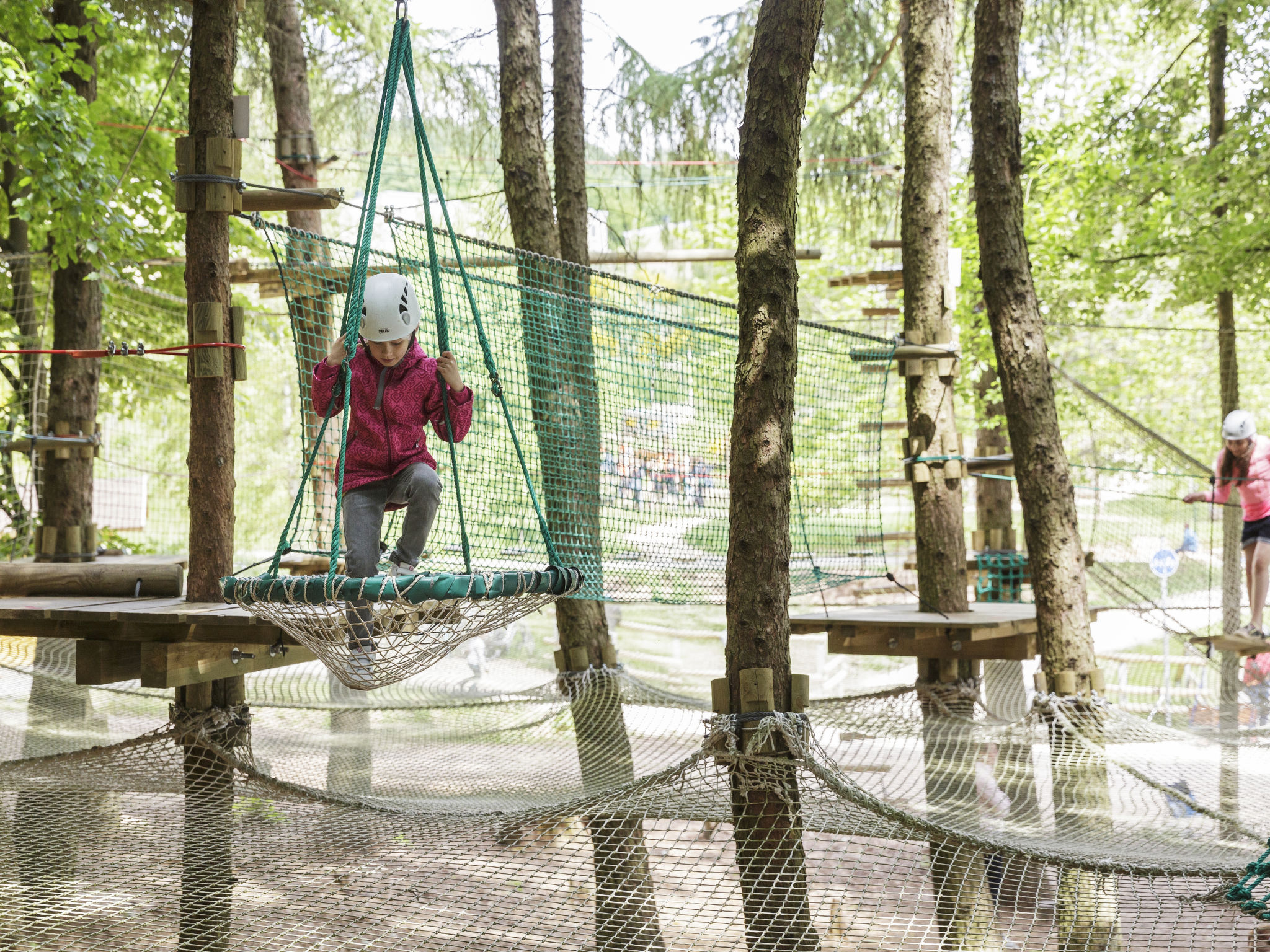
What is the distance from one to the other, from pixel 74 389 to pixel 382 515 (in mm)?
3378

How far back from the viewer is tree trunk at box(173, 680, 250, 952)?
120 inches

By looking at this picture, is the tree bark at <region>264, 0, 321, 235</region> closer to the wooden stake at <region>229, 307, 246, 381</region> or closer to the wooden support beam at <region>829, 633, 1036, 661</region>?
the wooden stake at <region>229, 307, 246, 381</region>

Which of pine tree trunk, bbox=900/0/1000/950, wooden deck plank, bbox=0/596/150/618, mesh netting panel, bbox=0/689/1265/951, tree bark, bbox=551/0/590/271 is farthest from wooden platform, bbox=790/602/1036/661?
wooden deck plank, bbox=0/596/150/618

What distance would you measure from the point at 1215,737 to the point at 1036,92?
925 cm

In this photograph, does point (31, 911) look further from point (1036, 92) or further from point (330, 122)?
point (1036, 92)

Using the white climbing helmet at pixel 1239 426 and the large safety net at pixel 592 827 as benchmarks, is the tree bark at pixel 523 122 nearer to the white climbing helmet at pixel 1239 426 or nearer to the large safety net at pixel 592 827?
the large safety net at pixel 592 827

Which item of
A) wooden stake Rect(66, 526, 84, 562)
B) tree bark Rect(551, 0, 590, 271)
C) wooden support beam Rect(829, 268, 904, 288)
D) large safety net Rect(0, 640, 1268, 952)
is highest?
tree bark Rect(551, 0, 590, 271)

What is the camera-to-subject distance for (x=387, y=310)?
2.73 meters

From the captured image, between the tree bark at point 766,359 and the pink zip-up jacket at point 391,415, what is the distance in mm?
744

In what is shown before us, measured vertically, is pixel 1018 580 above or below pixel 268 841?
above

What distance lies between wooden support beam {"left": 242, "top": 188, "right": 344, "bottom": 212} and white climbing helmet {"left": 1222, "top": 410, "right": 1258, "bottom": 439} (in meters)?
4.61

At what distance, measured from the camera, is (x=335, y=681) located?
21.2 ft

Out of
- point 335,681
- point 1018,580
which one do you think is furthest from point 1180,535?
point 335,681

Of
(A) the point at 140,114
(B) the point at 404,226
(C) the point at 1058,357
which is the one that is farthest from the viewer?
(C) the point at 1058,357
